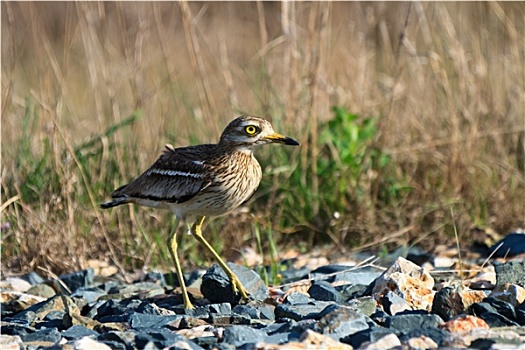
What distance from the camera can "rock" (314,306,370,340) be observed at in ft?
11.8

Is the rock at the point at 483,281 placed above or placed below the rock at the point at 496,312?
below

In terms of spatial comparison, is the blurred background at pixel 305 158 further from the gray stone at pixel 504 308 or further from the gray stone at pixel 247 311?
the gray stone at pixel 504 308

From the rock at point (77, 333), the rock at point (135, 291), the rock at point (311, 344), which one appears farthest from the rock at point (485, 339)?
the rock at point (135, 291)

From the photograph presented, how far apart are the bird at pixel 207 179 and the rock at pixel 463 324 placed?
1393 mm

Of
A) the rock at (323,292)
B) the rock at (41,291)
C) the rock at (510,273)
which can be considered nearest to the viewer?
the rock at (510,273)

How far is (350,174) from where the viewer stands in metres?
6.19

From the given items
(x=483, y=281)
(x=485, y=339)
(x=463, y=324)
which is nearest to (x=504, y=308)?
(x=463, y=324)

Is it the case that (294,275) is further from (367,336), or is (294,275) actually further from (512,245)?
(367,336)

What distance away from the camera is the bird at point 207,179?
4820 millimetres

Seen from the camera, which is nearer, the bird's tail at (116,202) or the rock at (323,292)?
the rock at (323,292)

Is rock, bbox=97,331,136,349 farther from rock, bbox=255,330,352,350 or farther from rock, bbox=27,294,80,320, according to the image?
rock, bbox=27,294,80,320

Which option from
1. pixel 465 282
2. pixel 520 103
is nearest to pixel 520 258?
pixel 465 282

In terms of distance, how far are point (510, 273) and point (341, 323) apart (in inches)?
42.5

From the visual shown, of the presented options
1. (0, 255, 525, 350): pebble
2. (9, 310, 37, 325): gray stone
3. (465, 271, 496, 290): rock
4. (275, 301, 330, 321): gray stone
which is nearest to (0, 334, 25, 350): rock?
(0, 255, 525, 350): pebble
